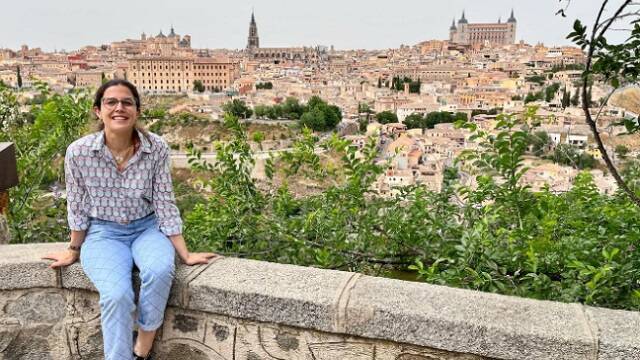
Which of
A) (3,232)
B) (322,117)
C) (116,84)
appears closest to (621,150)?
(116,84)

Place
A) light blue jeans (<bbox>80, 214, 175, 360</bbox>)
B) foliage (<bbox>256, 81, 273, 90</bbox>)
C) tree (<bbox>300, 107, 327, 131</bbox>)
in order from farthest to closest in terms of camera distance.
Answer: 1. foliage (<bbox>256, 81, 273, 90</bbox>)
2. tree (<bbox>300, 107, 327, 131</bbox>)
3. light blue jeans (<bbox>80, 214, 175, 360</bbox>)

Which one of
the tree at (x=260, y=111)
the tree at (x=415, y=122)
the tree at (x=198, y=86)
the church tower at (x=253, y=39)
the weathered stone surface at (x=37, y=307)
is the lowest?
the tree at (x=415, y=122)

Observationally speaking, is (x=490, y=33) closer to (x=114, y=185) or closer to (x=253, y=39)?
(x=253, y=39)

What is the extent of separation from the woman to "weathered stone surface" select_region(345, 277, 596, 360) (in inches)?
26.7

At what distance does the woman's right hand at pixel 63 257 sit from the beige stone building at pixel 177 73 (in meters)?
88.7

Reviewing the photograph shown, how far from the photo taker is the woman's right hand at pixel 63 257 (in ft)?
6.42

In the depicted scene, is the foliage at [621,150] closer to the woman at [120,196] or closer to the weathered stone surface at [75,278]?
the woman at [120,196]

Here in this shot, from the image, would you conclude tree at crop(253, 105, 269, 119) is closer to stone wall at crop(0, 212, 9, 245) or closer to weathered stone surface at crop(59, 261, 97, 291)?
stone wall at crop(0, 212, 9, 245)

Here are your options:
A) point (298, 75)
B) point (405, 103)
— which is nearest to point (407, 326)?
point (405, 103)

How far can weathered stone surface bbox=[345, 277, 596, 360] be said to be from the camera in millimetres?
1499

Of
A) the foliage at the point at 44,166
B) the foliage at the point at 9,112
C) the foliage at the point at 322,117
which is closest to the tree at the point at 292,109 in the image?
the foliage at the point at 322,117

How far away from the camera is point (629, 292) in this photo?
6.43 feet

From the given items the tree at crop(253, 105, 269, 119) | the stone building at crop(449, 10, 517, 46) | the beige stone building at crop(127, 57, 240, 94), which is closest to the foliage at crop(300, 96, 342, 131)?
the tree at crop(253, 105, 269, 119)

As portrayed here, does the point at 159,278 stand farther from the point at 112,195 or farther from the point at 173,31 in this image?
the point at 173,31
